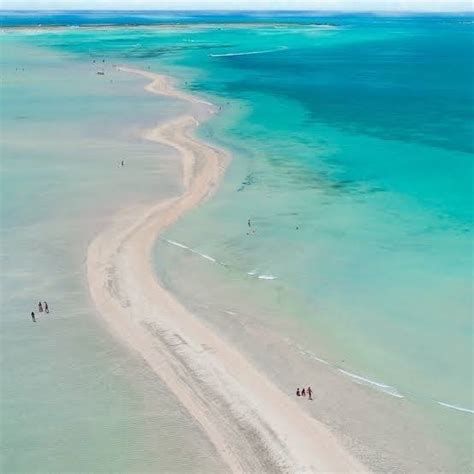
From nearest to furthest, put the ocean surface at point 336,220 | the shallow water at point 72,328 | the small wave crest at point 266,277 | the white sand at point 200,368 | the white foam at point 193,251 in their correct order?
the white sand at point 200,368 < the shallow water at point 72,328 < the ocean surface at point 336,220 < the small wave crest at point 266,277 < the white foam at point 193,251

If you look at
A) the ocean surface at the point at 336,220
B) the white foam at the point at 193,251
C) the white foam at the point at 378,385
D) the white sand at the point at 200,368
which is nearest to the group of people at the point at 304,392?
the white sand at the point at 200,368

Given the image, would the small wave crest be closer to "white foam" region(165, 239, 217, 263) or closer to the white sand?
"white foam" region(165, 239, 217, 263)

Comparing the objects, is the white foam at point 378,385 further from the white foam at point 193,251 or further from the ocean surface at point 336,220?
the white foam at point 193,251

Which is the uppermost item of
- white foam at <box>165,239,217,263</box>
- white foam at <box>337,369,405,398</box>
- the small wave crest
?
white foam at <box>165,239,217,263</box>

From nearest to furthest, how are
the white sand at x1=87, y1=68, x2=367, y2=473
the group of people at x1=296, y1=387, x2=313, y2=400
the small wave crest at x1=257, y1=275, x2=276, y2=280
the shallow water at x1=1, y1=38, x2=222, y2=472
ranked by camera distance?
the white sand at x1=87, y1=68, x2=367, y2=473, the shallow water at x1=1, y1=38, x2=222, y2=472, the group of people at x1=296, y1=387, x2=313, y2=400, the small wave crest at x1=257, y1=275, x2=276, y2=280

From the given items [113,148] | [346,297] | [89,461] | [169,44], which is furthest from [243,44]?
[89,461]

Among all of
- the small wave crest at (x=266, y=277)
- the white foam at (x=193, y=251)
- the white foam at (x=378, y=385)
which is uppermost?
the white foam at (x=193, y=251)

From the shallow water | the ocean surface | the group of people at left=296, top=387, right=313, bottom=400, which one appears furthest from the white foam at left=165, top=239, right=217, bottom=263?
the group of people at left=296, top=387, right=313, bottom=400
